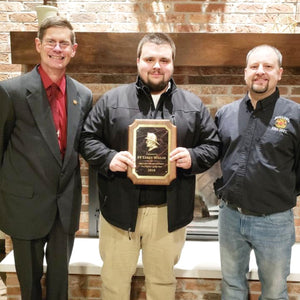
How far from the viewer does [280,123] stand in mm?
1704

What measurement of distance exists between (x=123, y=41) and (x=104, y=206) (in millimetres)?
1014

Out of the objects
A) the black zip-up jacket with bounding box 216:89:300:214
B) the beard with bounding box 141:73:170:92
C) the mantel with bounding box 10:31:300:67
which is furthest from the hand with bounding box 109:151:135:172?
the mantel with bounding box 10:31:300:67

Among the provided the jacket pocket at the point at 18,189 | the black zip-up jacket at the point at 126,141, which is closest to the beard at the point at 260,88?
the black zip-up jacket at the point at 126,141

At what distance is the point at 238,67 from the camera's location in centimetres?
241

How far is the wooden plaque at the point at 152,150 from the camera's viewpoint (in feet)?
5.45

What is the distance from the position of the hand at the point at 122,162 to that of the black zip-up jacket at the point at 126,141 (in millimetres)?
37

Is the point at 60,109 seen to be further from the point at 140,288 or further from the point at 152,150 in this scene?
the point at 140,288

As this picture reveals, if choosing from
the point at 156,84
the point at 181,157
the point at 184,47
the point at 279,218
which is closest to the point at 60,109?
the point at 156,84

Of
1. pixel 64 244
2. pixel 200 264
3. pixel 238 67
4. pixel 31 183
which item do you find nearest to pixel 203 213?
pixel 200 264

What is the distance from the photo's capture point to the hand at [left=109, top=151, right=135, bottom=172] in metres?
1.66

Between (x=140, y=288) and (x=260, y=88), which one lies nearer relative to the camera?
(x=260, y=88)

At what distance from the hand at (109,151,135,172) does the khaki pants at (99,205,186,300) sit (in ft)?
0.77

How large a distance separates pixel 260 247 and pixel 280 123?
1.87 feet

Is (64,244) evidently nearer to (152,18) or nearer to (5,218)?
(5,218)
